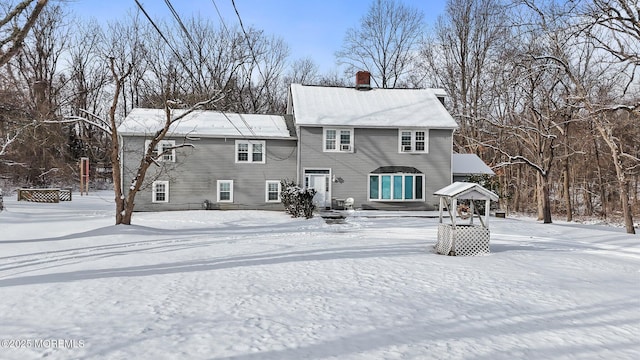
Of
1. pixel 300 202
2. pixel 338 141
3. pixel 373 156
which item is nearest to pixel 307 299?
Result: pixel 300 202

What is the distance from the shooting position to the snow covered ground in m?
4.64

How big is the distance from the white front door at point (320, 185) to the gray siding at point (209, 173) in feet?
3.78

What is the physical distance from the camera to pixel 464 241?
11148mm

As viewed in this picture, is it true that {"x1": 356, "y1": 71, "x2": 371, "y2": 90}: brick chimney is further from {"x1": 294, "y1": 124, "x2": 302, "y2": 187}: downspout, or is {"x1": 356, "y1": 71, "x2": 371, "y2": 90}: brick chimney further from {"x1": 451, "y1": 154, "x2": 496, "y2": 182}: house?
{"x1": 451, "y1": 154, "x2": 496, "y2": 182}: house

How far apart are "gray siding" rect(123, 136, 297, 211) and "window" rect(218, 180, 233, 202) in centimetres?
19

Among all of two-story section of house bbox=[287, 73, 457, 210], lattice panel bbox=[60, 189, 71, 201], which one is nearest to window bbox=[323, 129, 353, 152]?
two-story section of house bbox=[287, 73, 457, 210]

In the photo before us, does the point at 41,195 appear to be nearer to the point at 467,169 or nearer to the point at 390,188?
the point at 390,188

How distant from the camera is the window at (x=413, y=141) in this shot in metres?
22.4

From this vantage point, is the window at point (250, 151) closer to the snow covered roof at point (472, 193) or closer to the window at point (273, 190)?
the window at point (273, 190)

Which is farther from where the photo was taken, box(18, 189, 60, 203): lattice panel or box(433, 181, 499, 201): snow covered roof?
box(18, 189, 60, 203): lattice panel

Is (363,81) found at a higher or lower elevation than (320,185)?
higher

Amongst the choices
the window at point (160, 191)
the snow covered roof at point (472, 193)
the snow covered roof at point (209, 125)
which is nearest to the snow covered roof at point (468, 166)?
the snow covered roof at point (209, 125)

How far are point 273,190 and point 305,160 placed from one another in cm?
240

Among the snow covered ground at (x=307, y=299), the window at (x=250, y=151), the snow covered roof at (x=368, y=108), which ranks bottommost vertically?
the snow covered ground at (x=307, y=299)
